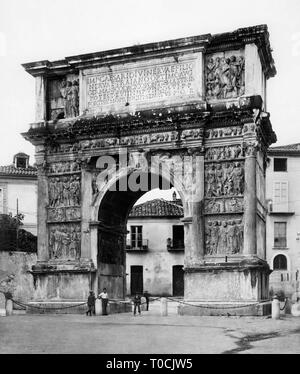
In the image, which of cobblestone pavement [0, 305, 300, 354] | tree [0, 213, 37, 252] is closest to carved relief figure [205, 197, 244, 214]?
cobblestone pavement [0, 305, 300, 354]

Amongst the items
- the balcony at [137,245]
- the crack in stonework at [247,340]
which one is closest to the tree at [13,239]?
the balcony at [137,245]

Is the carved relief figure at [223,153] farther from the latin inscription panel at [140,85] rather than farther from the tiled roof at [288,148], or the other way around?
the tiled roof at [288,148]

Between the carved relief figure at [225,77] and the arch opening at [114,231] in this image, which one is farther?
the arch opening at [114,231]

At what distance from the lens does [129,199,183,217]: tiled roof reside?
40.9 m

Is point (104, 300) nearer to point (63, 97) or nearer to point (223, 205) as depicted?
point (223, 205)

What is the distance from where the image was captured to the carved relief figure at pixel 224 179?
62.5 ft

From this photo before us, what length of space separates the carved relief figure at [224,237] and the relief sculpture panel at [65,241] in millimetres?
4462

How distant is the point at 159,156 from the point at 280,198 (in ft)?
69.0

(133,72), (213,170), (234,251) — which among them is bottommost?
(234,251)

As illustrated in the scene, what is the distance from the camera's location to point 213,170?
63.6 ft

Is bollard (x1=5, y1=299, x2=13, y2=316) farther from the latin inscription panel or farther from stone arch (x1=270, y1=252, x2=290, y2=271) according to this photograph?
stone arch (x1=270, y1=252, x2=290, y2=271)

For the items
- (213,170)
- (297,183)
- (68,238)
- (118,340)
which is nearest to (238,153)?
(213,170)
